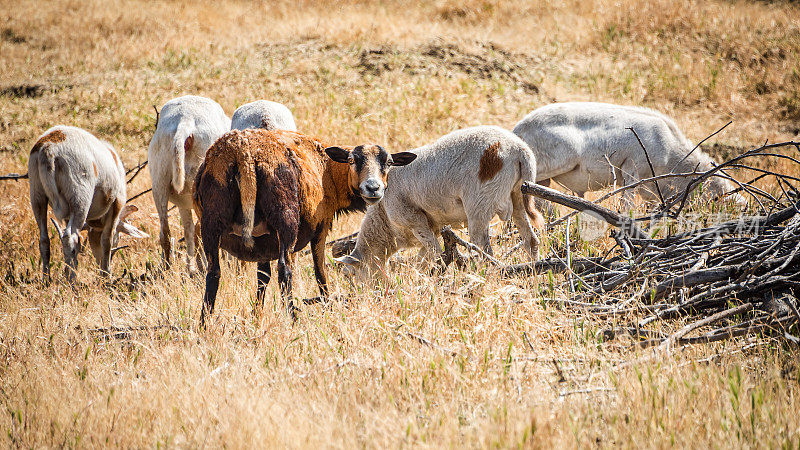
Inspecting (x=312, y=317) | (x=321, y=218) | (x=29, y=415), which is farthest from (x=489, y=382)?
(x=29, y=415)

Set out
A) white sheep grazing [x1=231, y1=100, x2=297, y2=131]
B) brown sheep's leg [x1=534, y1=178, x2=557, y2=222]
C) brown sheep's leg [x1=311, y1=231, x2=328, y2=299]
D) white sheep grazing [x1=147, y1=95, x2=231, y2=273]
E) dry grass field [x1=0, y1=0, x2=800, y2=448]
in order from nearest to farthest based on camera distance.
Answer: dry grass field [x1=0, y1=0, x2=800, y2=448] < brown sheep's leg [x1=311, y1=231, x2=328, y2=299] < white sheep grazing [x1=231, y1=100, x2=297, y2=131] < brown sheep's leg [x1=534, y1=178, x2=557, y2=222] < white sheep grazing [x1=147, y1=95, x2=231, y2=273]

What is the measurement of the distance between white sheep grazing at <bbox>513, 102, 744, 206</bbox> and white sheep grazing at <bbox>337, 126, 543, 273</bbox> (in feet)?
7.19

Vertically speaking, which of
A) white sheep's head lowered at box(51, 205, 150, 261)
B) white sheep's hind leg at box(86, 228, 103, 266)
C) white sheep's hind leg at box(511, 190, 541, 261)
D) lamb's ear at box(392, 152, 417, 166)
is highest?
lamb's ear at box(392, 152, 417, 166)

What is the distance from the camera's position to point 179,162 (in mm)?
7590

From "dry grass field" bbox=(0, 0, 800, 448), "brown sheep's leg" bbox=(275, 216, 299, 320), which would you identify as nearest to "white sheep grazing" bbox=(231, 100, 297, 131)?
"dry grass field" bbox=(0, 0, 800, 448)

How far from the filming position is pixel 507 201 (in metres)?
6.39

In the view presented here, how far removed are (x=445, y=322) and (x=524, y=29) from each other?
17113 millimetres

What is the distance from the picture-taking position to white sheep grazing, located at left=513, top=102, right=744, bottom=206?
8.64 metres

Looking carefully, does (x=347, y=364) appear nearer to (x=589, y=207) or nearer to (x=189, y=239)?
(x=589, y=207)

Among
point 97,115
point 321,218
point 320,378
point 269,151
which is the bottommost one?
point 97,115

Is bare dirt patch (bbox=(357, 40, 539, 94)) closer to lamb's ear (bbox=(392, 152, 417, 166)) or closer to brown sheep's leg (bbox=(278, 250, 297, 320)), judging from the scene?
lamb's ear (bbox=(392, 152, 417, 166))

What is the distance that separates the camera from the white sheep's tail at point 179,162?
7.52 m

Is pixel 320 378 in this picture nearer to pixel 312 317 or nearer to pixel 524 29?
pixel 312 317

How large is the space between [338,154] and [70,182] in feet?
13.1
